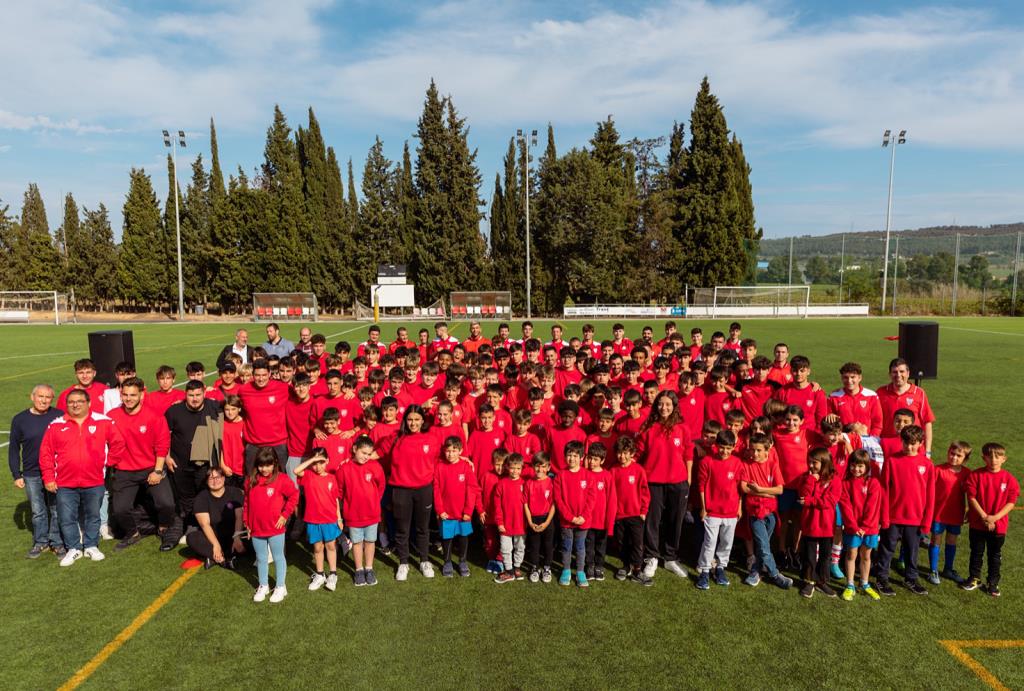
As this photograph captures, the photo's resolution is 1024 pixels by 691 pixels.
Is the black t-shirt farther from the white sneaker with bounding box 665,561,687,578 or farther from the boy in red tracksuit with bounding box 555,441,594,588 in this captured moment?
the white sneaker with bounding box 665,561,687,578

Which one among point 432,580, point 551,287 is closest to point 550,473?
point 432,580

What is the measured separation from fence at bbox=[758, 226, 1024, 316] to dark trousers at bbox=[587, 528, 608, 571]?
148 feet

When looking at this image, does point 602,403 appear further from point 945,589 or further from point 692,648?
point 945,589

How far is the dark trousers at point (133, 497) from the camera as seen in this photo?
6.23 meters

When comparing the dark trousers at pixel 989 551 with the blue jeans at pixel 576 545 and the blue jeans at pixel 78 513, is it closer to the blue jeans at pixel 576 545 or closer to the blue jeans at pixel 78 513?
the blue jeans at pixel 576 545

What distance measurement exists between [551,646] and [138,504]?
491 centimetres

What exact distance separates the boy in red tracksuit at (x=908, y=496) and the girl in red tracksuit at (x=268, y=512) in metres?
5.31

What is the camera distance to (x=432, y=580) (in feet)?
18.4

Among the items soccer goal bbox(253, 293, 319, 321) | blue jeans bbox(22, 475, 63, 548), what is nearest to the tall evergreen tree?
soccer goal bbox(253, 293, 319, 321)

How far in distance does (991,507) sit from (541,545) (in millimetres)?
3975

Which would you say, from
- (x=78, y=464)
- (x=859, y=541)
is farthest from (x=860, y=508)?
(x=78, y=464)

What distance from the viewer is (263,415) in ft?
21.6

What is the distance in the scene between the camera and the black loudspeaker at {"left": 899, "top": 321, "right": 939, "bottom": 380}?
1202 cm

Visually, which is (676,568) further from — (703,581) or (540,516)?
(540,516)
